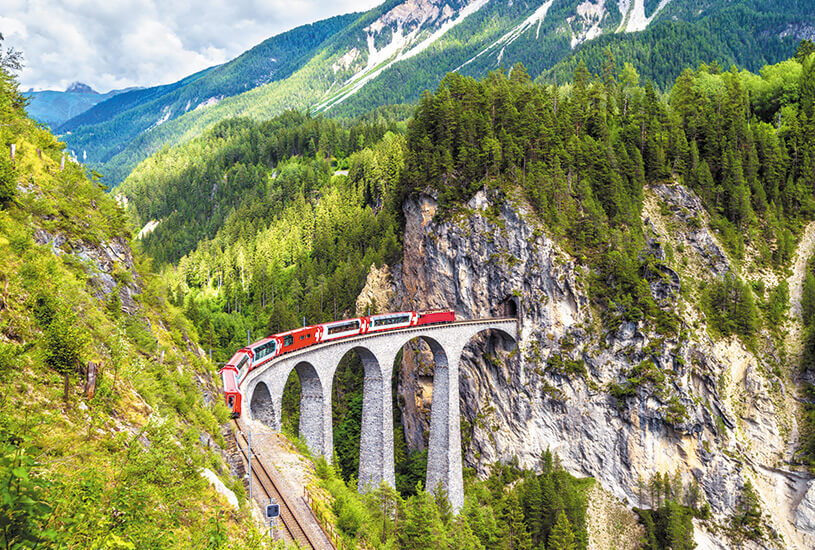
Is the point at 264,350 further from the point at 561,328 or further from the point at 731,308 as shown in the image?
the point at 731,308

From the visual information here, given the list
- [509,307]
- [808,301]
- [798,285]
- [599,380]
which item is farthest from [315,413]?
[798,285]

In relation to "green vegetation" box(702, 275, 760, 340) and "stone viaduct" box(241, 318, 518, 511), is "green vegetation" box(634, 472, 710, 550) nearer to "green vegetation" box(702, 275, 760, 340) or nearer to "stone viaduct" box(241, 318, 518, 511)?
"green vegetation" box(702, 275, 760, 340)

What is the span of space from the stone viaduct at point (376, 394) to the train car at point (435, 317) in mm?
816

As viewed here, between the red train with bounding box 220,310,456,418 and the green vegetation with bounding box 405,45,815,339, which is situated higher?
the green vegetation with bounding box 405,45,815,339

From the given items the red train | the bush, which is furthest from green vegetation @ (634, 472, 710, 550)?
the bush

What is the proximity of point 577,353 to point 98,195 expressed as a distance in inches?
1727

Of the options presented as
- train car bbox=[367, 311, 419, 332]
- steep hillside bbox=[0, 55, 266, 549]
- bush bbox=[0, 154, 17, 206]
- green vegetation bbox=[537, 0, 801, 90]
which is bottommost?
steep hillside bbox=[0, 55, 266, 549]

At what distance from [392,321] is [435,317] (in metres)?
4.92

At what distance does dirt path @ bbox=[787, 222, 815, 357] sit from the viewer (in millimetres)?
49662

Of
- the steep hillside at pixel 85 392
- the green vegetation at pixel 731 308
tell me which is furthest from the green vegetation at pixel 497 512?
A: the green vegetation at pixel 731 308

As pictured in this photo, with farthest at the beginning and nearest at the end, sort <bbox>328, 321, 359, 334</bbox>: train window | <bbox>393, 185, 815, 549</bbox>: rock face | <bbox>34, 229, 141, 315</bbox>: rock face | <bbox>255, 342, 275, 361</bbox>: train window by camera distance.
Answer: <bbox>393, 185, 815, 549</bbox>: rock face → <bbox>328, 321, 359, 334</bbox>: train window → <bbox>255, 342, 275, 361</bbox>: train window → <bbox>34, 229, 141, 315</bbox>: rock face

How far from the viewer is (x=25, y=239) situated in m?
14.2

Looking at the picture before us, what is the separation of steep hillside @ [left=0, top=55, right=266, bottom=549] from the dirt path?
176 ft

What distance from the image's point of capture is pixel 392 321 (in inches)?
1726
